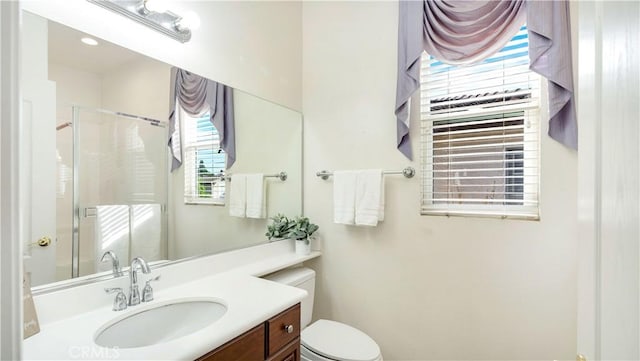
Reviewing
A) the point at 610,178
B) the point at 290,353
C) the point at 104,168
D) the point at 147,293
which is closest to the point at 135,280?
the point at 147,293

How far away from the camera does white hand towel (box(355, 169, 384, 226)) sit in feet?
5.85

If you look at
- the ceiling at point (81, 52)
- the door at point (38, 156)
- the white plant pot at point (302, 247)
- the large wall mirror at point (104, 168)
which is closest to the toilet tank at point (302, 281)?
the white plant pot at point (302, 247)

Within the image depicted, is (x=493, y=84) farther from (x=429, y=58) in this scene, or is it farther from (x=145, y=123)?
(x=145, y=123)

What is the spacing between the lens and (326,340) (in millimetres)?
1552

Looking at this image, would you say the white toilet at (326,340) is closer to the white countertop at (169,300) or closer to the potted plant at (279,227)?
the potted plant at (279,227)

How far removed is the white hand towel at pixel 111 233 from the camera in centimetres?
114

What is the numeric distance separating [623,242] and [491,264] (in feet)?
4.45

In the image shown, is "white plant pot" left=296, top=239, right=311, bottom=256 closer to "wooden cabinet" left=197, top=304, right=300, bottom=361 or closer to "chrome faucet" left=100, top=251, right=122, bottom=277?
"wooden cabinet" left=197, top=304, right=300, bottom=361

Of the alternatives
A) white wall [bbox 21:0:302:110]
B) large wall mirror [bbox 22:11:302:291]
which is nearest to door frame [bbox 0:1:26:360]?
large wall mirror [bbox 22:11:302:291]

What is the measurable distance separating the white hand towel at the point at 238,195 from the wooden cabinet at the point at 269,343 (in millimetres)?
697

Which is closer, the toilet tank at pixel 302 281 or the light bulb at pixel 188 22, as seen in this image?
the light bulb at pixel 188 22

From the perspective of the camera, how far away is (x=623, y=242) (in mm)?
367

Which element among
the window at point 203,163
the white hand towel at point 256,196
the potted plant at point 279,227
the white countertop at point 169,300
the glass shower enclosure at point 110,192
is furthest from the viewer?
the potted plant at point 279,227

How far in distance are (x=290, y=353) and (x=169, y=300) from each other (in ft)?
1.74
